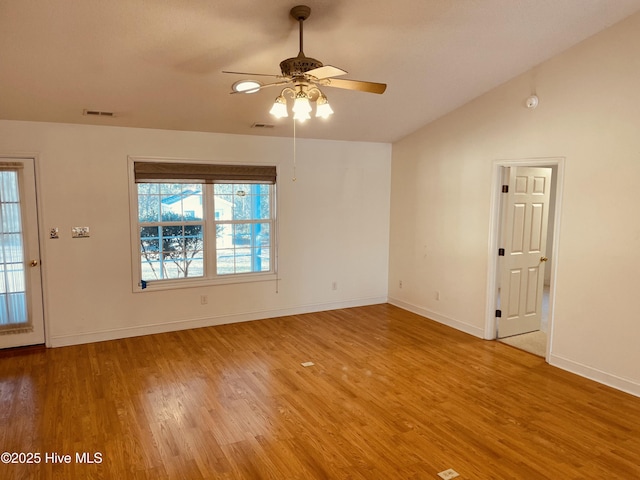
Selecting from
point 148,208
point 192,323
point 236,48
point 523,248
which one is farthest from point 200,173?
point 523,248

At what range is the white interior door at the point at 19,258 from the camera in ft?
14.1

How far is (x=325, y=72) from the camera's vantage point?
255cm

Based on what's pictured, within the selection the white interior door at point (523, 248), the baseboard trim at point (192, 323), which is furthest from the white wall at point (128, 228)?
the white interior door at point (523, 248)

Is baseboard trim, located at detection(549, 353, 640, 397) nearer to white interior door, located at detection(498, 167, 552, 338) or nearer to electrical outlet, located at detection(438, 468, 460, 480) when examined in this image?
white interior door, located at detection(498, 167, 552, 338)

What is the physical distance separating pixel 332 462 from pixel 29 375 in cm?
295

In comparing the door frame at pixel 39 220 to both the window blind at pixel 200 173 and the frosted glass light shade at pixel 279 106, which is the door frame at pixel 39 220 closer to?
the window blind at pixel 200 173

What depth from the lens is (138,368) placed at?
401 cm

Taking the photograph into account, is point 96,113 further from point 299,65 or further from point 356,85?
point 356,85

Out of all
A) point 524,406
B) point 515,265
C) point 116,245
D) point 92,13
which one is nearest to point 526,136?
point 515,265

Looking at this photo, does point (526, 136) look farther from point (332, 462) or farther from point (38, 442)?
point (38, 442)

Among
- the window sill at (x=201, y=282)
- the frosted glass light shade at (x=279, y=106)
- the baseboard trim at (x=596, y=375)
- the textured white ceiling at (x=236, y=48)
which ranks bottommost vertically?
the baseboard trim at (x=596, y=375)

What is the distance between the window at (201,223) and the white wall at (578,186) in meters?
2.40

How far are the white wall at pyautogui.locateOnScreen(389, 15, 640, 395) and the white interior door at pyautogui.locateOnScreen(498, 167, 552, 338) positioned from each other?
23 cm

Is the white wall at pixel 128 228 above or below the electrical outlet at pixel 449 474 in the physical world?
above
